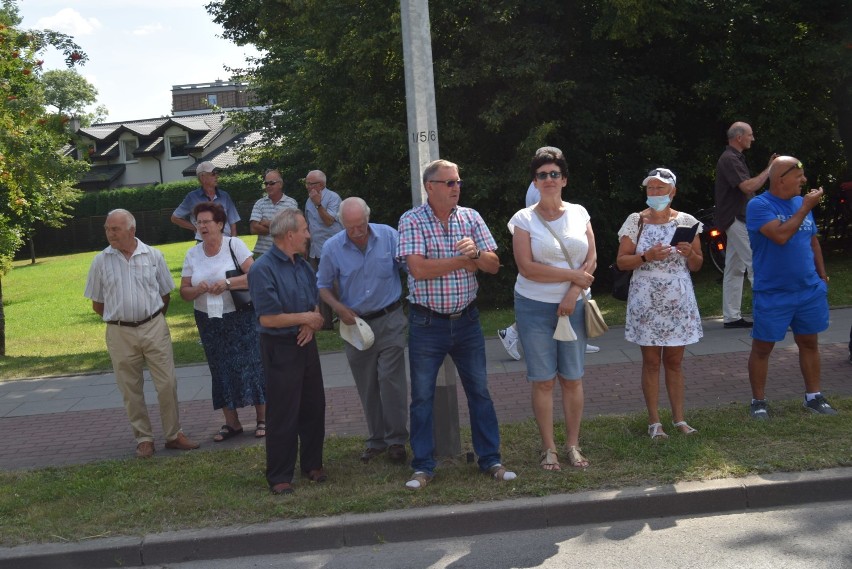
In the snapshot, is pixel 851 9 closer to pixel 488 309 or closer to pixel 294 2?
pixel 488 309

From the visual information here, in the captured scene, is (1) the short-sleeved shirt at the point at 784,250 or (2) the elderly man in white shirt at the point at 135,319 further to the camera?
(2) the elderly man in white shirt at the point at 135,319

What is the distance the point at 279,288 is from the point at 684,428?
2.90m

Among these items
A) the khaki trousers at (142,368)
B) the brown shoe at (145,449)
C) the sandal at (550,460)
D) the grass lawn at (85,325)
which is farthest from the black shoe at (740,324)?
the brown shoe at (145,449)

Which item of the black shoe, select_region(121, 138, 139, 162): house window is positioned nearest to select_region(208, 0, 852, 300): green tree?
the black shoe

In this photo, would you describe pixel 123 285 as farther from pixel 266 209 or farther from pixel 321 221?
pixel 321 221

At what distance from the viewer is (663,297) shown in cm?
658

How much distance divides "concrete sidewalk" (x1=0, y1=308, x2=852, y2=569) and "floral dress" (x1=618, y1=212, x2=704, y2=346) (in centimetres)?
100

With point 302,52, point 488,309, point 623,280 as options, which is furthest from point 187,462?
point 302,52

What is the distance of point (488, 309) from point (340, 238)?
758 centimetres

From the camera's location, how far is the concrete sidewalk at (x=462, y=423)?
5555mm

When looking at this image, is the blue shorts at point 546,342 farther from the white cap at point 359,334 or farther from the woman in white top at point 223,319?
the woman in white top at point 223,319

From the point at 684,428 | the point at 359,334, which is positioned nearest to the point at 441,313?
the point at 359,334

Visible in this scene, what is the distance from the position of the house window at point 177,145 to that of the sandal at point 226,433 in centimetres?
6255

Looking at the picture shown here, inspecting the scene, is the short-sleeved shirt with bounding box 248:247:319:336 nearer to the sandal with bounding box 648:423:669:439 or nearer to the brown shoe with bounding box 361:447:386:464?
the brown shoe with bounding box 361:447:386:464
